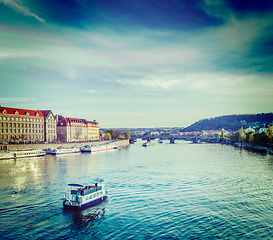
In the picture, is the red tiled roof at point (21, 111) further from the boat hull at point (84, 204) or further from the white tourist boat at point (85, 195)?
the boat hull at point (84, 204)

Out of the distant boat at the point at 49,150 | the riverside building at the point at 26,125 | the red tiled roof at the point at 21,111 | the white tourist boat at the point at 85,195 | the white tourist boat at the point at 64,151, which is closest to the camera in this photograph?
the white tourist boat at the point at 85,195

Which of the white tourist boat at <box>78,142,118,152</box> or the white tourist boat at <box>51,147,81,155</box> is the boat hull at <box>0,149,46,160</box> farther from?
the white tourist boat at <box>78,142,118,152</box>

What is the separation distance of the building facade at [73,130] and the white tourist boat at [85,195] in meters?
67.0

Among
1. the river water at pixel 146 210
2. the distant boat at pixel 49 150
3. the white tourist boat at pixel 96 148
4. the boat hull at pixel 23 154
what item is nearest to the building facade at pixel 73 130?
the white tourist boat at pixel 96 148

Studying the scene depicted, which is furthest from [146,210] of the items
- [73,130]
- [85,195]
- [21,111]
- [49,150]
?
[73,130]

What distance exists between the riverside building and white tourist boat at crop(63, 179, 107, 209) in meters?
48.7

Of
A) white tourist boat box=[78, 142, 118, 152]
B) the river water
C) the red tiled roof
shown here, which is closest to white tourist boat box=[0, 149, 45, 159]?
white tourist boat box=[78, 142, 118, 152]

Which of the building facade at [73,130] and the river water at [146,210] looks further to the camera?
the building facade at [73,130]

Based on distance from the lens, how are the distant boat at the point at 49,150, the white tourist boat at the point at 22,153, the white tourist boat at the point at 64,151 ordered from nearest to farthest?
the white tourist boat at the point at 22,153
the white tourist boat at the point at 64,151
the distant boat at the point at 49,150

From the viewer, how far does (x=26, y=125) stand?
7050cm

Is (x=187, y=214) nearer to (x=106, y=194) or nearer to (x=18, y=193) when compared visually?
(x=106, y=194)

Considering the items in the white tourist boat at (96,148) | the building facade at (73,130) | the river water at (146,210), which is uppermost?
the building facade at (73,130)

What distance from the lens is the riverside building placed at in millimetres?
64062

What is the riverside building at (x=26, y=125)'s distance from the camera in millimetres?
64062
